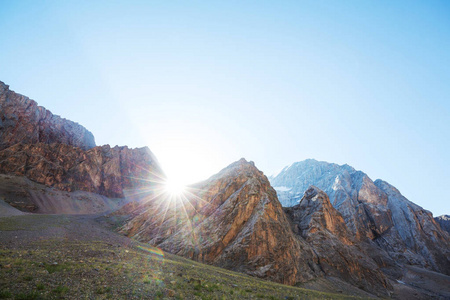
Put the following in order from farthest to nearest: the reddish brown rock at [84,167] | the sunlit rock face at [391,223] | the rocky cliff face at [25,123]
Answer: the rocky cliff face at [25,123]
the sunlit rock face at [391,223]
the reddish brown rock at [84,167]

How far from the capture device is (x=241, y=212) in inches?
2366

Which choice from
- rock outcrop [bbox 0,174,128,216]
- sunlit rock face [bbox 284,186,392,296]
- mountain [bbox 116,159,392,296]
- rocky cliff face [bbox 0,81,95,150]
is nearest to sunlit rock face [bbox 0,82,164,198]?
rocky cliff face [bbox 0,81,95,150]

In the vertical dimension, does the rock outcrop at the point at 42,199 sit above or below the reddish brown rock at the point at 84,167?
below

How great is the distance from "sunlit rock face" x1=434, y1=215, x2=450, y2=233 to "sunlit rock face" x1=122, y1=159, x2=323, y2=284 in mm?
159537

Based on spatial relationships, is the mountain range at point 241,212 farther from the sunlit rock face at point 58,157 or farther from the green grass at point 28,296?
the green grass at point 28,296

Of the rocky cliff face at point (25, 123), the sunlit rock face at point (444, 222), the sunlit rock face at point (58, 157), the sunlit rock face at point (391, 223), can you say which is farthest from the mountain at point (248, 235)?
the sunlit rock face at point (444, 222)

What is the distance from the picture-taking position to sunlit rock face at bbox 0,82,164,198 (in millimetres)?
120875

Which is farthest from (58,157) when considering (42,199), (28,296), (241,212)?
(28,296)

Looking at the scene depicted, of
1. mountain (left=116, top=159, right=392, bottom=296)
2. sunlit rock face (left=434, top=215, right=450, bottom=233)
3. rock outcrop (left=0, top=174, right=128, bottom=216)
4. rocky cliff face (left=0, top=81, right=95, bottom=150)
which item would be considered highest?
rocky cliff face (left=0, top=81, right=95, bottom=150)

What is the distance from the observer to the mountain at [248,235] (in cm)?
5044

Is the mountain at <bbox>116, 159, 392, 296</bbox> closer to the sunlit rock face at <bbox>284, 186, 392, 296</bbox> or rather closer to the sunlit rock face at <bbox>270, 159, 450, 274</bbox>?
the sunlit rock face at <bbox>284, 186, 392, 296</bbox>

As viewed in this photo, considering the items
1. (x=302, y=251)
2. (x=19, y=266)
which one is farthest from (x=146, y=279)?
(x=302, y=251)

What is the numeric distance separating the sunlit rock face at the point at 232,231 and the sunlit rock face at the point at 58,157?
295ft

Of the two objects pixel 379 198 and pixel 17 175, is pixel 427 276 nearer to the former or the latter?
pixel 379 198
